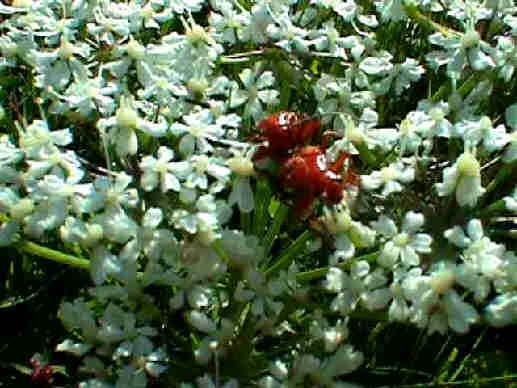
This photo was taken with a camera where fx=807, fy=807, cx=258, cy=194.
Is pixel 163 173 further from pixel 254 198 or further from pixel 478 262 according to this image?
pixel 478 262

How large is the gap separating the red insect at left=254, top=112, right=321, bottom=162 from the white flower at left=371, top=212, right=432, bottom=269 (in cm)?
13

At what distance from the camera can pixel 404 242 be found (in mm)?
908

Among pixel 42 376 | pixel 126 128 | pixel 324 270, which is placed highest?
pixel 126 128

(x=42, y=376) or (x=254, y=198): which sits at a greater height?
(x=254, y=198)

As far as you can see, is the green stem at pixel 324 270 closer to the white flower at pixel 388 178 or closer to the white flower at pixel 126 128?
the white flower at pixel 388 178

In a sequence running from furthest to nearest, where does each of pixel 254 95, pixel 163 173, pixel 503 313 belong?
pixel 254 95 < pixel 163 173 < pixel 503 313

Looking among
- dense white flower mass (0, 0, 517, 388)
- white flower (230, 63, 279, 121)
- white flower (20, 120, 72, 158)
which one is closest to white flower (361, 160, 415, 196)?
dense white flower mass (0, 0, 517, 388)

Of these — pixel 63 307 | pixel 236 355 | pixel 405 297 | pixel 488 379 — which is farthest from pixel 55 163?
pixel 488 379

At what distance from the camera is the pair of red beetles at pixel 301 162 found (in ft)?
2.90

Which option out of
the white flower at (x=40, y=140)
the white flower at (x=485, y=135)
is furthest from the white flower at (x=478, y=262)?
the white flower at (x=40, y=140)

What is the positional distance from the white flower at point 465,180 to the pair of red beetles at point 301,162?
0.36ft

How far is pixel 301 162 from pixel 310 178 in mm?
25

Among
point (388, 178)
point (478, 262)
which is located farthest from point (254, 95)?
point (478, 262)

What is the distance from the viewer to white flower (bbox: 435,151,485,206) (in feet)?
3.06
